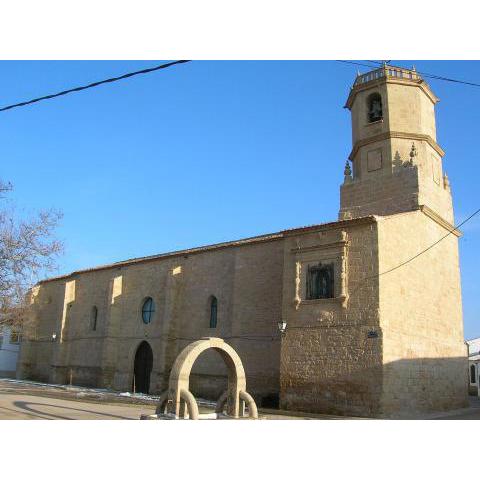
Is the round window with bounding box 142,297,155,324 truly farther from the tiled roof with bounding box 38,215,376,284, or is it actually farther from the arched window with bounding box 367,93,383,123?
the arched window with bounding box 367,93,383,123

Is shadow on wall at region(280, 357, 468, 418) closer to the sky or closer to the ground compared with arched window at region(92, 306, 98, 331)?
closer to the ground

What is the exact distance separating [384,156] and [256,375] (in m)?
9.97

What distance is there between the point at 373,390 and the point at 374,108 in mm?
11663

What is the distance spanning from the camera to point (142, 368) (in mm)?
25188

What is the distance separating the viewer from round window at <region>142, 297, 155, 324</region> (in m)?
25.6

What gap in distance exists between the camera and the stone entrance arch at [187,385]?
1039 cm

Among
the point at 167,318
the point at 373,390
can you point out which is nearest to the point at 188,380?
the point at 373,390

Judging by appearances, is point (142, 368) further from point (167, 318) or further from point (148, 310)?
point (167, 318)

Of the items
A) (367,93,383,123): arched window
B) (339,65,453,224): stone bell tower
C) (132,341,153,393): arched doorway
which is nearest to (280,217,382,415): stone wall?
(339,65,453,224): stone bell tower

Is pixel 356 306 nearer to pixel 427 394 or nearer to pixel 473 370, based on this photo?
pixel 427 394

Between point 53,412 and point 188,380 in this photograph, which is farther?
point 53,412

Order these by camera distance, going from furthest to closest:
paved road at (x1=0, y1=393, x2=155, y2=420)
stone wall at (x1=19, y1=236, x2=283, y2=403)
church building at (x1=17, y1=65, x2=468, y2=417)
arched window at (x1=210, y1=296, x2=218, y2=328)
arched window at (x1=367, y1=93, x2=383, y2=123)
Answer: arched window at (x1=210, y1=296, x2=218, y2=328) → arched window at (x1=367, y1=93, x2=383, y2=123) → stone wall at (x1=19, y1=236, x2=283, y2=403) → church building at (x1=17, y1=65, x2=468, y2=417) → paved road at (x1=0, y1=393, x2=155, y2=420)

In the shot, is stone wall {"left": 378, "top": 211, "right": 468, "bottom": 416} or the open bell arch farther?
stone wall {"left": 378, "top": 211, "right": 468, "bottom": 416}
